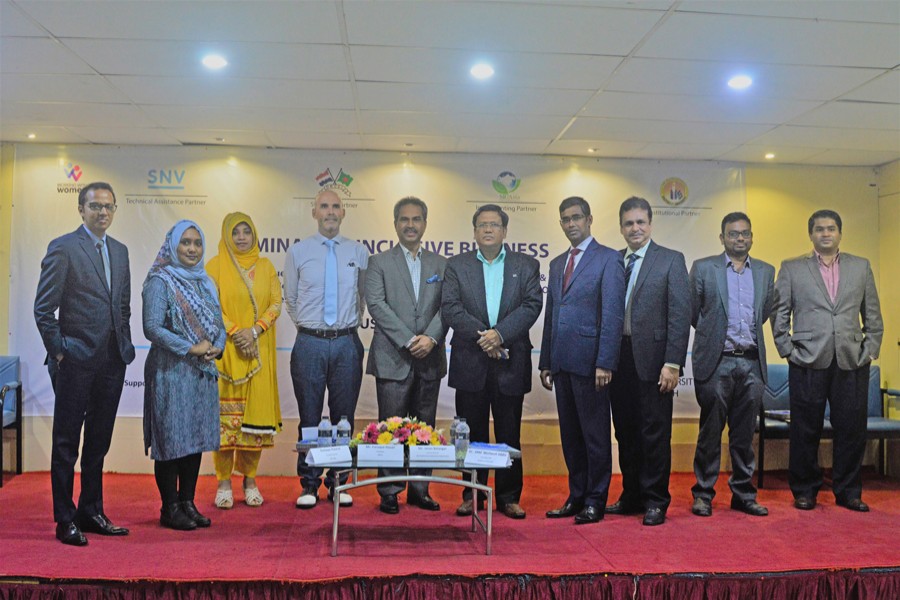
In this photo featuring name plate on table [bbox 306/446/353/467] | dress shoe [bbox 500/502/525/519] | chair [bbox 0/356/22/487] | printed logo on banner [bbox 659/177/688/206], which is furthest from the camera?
printed logo on banner [bbox 659/177/688/206]

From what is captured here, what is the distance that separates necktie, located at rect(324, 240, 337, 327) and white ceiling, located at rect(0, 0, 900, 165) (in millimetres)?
945

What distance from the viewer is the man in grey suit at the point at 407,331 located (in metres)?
4.93

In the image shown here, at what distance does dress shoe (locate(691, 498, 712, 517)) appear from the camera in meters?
4.74

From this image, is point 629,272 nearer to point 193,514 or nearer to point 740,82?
point 740,82

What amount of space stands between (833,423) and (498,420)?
2.23m

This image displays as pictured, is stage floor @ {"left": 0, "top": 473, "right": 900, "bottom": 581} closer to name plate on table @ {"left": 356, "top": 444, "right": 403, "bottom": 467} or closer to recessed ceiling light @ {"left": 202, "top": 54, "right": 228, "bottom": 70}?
name plate on table @ {"left": 356, "top": 444, "right": 403, "bottom": 467}

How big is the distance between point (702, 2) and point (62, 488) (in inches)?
149

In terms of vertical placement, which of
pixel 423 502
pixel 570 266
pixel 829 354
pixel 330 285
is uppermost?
pixel 570 266

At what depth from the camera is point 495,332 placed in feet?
15.0

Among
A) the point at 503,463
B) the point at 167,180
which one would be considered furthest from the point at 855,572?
the point at 167,180

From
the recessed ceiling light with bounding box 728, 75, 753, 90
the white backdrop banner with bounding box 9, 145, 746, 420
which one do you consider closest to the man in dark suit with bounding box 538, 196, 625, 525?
the recessed ceiling light with bounding box 728, 75, 753, 90

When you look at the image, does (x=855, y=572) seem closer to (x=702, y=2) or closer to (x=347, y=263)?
(x=702, y=2)

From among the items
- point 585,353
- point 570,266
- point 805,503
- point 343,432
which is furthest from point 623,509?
point 343,432

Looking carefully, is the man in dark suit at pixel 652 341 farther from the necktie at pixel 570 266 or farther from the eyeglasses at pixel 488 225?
the eyeglasses at pixel 488 225
